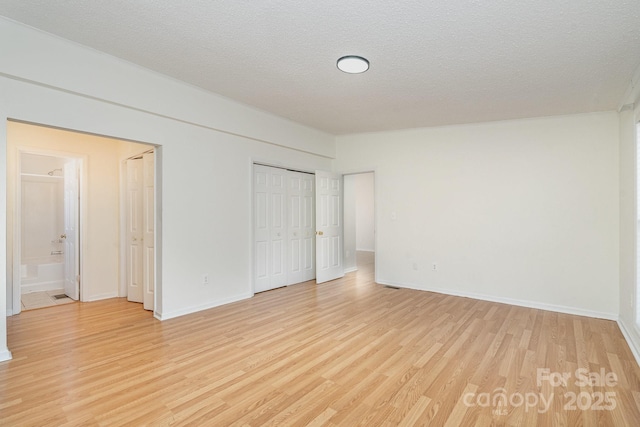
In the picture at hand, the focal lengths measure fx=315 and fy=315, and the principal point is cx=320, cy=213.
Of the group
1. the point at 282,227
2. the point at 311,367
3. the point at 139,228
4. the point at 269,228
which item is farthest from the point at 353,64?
the point at 139,228

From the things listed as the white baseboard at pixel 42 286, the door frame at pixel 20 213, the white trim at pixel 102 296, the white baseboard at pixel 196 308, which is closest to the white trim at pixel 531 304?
the white baseboard at pixel 196 308

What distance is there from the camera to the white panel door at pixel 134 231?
445cm

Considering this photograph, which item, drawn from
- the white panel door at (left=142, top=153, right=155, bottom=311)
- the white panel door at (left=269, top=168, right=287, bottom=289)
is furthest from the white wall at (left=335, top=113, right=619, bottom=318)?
the white panel door at (left=142, top=153, right=155, bottom=311)

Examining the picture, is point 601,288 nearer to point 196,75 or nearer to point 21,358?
point 196,75

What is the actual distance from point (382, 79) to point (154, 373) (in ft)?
11.3

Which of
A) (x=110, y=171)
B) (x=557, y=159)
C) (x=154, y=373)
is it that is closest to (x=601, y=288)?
(x=557, y=159)

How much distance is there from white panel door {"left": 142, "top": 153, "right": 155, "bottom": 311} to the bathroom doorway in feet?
3.80

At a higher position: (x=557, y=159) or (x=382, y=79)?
(x=382, y=79)

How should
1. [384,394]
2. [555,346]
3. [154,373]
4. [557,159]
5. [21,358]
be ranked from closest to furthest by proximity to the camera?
[384,394]
[154,373]
[21,358]
[555,346]
[557,159]

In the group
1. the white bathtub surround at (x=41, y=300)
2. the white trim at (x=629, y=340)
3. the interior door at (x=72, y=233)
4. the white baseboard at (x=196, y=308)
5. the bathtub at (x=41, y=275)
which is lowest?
the white trim at (x=629, y=340)

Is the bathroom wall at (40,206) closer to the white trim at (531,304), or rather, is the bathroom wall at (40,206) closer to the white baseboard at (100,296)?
the white baseboard at (100,296)

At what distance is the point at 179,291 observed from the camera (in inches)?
150

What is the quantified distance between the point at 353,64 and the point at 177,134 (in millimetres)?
2229

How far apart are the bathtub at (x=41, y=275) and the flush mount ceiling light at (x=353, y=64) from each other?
5.59 metres
